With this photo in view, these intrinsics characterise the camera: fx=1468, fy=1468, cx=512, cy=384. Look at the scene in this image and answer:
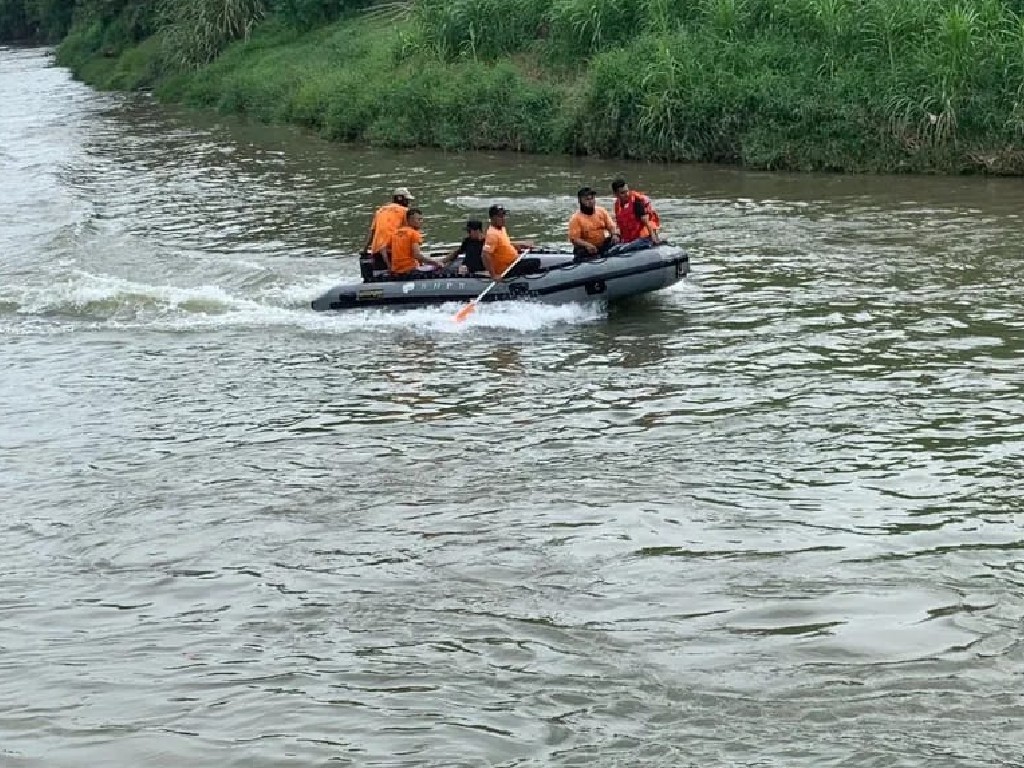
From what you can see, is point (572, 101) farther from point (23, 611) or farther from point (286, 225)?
point (23, 611)

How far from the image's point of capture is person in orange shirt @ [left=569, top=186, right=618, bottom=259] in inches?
639

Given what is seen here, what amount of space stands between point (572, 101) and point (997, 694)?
68.3 feet

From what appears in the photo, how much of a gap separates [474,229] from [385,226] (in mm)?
1131

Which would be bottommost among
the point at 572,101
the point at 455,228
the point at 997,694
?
the point at 997,694

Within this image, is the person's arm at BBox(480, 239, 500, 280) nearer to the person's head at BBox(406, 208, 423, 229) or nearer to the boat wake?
the boat wake

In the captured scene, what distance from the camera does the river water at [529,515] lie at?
7172mm

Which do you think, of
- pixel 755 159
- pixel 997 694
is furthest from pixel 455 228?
pixel 997 694

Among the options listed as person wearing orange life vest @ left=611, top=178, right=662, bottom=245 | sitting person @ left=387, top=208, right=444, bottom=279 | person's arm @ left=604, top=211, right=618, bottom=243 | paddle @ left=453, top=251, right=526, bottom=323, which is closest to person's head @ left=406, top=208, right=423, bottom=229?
sitting person @ left=387, top=208, right=444, bottom=279

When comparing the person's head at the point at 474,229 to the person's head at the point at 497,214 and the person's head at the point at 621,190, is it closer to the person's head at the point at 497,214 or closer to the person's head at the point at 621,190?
the person's head at the point at 497,214

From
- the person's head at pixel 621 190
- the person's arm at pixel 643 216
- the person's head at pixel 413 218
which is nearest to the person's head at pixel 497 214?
the person's head at pixel 413 218

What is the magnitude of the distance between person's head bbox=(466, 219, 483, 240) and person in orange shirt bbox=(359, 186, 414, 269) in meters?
0.80

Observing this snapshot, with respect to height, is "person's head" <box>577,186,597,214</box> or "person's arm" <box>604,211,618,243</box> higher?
"person's head" <box>577,186,597,214</box>

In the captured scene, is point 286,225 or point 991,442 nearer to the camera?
point 991,442

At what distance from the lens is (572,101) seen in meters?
26.8
